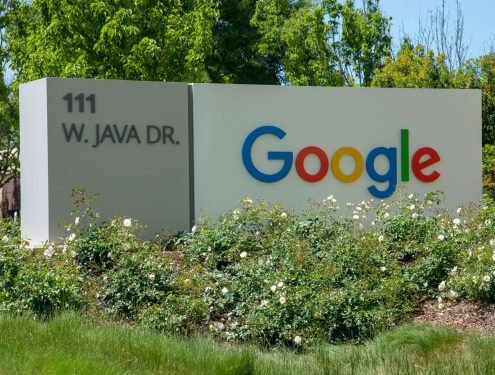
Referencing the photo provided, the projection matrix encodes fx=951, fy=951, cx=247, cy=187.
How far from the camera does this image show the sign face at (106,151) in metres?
13.8

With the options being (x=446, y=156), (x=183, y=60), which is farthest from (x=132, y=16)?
(x=446, y=156)

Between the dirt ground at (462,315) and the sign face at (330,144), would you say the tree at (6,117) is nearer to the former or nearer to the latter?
the sign face at (330,144)

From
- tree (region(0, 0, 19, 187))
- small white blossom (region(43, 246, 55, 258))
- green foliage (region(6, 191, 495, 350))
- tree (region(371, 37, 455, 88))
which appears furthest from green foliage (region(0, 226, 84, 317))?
tree (region(0, 0, 19, 187))

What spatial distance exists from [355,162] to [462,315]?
18.8ft

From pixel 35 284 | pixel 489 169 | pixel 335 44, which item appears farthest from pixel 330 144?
pixel 335 44

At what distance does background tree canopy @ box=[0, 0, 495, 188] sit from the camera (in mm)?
23422

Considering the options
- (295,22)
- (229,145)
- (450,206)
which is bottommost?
(450,206)

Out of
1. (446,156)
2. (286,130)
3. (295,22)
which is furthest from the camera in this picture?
(295,22)

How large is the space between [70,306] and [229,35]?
32.2 m

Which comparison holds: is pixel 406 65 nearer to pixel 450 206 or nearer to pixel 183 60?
pixel 183 60

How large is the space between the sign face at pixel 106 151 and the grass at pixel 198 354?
445 centimetres

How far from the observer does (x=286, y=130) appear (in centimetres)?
1548

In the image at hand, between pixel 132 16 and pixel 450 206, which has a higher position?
pixel 132 16

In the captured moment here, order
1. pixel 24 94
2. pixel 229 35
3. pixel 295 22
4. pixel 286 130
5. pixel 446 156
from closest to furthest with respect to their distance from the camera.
Result: pixel 24 94 → pixel 286 130 → pixel 446 156 → pixel 295 22 → pixel 229 35
